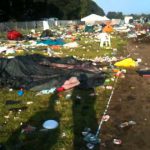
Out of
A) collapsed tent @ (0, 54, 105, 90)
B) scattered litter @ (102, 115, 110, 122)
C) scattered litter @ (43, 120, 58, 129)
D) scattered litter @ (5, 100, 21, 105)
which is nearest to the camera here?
scattered litter @ (43, 120, 58, 129)

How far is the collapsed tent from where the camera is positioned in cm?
1263

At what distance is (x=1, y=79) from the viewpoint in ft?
42.4

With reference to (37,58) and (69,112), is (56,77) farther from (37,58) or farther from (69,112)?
(69,112)

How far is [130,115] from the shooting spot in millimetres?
9672

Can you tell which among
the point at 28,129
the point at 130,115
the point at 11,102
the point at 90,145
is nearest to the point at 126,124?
the point at 130,115

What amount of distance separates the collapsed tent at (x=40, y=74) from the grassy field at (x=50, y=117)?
1.34 ft

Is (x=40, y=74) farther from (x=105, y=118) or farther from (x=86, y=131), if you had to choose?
(x=86, y=131)

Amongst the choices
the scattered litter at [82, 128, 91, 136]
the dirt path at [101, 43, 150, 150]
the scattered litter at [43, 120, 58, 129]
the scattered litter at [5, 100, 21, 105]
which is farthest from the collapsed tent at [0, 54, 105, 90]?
the scattered litter at [82, 128, 91, 136]

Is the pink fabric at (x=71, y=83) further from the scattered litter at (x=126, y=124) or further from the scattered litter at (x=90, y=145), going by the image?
the scattered litter at (x=90, y=145)

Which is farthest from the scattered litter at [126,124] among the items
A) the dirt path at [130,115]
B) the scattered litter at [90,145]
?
the scattered litter at [90,145]

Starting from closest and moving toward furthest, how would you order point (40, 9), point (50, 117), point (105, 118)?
point (105, 118)
point (50, 117)
point (40, 9)

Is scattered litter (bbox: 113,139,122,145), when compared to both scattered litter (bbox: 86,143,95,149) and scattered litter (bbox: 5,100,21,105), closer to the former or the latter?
scattered litter (bbox: 86,143,95,149)

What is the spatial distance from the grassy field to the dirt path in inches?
14.0

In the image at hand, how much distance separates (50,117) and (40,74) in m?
4.00
